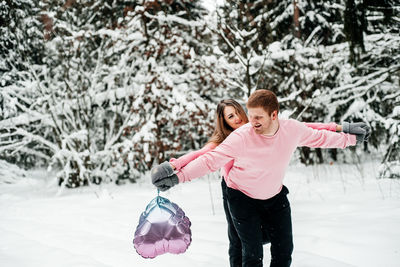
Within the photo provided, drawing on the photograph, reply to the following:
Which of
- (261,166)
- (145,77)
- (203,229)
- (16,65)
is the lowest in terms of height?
(203,229)

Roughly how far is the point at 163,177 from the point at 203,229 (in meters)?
2.85

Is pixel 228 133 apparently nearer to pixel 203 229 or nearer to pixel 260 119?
pixel 260 119

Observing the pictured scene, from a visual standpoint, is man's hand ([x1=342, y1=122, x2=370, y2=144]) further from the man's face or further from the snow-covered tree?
the snow-covered tree

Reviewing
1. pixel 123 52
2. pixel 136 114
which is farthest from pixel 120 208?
pixel 123 52

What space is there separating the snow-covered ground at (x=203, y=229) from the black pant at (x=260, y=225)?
0.97m

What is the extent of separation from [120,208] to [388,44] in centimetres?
745

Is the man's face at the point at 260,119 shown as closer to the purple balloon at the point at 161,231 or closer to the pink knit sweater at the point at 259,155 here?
the pink knit sweater at the point at 259,155

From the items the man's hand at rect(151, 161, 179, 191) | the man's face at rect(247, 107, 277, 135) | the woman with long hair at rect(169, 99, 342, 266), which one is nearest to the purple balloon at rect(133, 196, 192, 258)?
the man's hand at rect(151, 161, 179, 191)

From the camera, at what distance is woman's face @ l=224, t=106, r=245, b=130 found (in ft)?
9.30

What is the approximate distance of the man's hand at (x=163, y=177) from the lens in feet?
6.34

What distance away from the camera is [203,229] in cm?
454

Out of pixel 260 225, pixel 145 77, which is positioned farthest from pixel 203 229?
pixel 145 77

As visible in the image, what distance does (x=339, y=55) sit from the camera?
941 centimetres

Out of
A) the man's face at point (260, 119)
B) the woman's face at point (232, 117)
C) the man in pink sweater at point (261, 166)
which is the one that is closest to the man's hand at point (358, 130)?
the man in pink sweater at point (261, 166)
